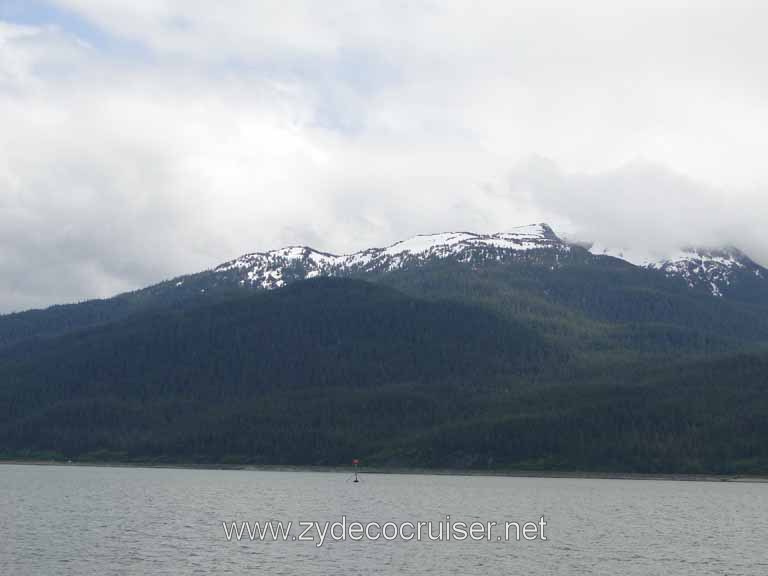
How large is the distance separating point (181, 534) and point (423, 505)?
59.1 metres

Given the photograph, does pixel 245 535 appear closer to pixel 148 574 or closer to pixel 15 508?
pixel 148 574

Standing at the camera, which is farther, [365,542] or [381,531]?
[381,531]

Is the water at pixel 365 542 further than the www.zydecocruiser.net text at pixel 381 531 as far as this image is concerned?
No

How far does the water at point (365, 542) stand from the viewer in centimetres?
9894

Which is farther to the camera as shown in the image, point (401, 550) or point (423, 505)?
point (423, 505)

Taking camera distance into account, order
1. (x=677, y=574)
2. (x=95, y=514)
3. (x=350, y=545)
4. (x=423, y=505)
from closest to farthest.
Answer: (x=677, y=574), (x=350, y=545), (x=95, y=514), (x=423, y=505)

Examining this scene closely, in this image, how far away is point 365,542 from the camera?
117375mm

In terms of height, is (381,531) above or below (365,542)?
above

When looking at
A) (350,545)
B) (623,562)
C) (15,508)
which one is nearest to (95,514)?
(15,508)

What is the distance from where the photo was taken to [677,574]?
9894cm

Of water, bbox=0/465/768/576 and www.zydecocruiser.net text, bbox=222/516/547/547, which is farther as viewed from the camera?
www.zydecocruiser.net text, bbox=222/516/547/547

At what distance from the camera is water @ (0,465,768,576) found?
98.9 m

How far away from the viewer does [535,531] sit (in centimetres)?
13312

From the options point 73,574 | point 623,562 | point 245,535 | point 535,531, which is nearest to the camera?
point 73,574
